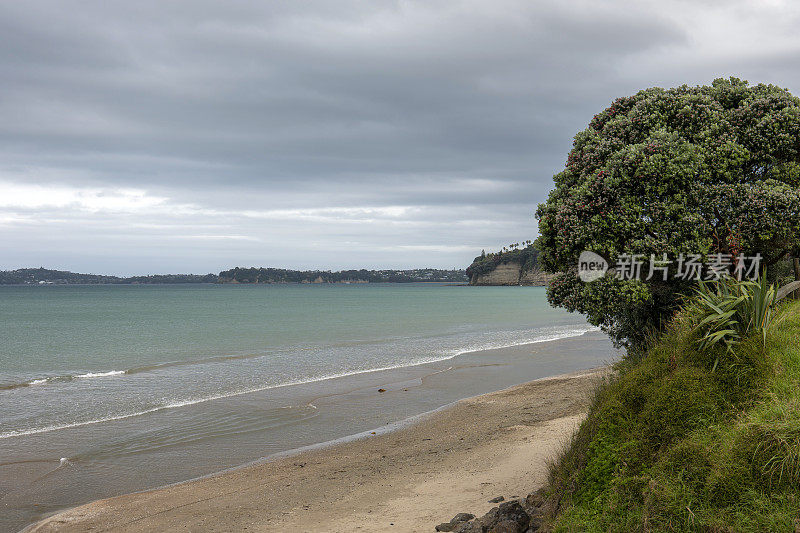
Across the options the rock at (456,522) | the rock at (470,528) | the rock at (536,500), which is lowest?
the rock at (456,522)

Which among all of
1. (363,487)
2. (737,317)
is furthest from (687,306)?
(363,487)

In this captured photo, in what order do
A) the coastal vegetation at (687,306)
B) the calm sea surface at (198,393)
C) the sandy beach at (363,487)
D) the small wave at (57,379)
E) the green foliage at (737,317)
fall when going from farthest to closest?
the small wave at (57,379), the calm sea surface at (198,393), the sandy beach at (363,487), the green foliage at (737,317), the coastal vegetation at (687,306)

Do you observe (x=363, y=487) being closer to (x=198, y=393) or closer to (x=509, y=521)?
(x=509, y=521)

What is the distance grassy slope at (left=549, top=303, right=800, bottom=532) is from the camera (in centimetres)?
461

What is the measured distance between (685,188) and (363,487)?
8085mm

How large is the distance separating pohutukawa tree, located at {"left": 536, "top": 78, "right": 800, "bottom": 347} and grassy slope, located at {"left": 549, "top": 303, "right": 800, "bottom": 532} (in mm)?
4012

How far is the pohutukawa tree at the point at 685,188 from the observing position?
1026 cm

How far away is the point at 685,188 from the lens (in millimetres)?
10477

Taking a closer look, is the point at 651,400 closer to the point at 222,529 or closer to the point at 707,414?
the point at 707,414

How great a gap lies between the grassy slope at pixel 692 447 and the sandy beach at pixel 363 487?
2122 mm

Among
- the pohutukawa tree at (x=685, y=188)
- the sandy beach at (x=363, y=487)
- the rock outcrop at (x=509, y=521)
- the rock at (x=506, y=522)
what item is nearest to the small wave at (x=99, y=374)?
the sandy beach at (x=363, y=487)

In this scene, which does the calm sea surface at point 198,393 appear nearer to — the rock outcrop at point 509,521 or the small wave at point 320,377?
the small wave at point 320,377

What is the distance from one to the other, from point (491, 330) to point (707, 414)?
36699 millimetres

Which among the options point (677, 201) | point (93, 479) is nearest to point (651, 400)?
point (677, 201)
